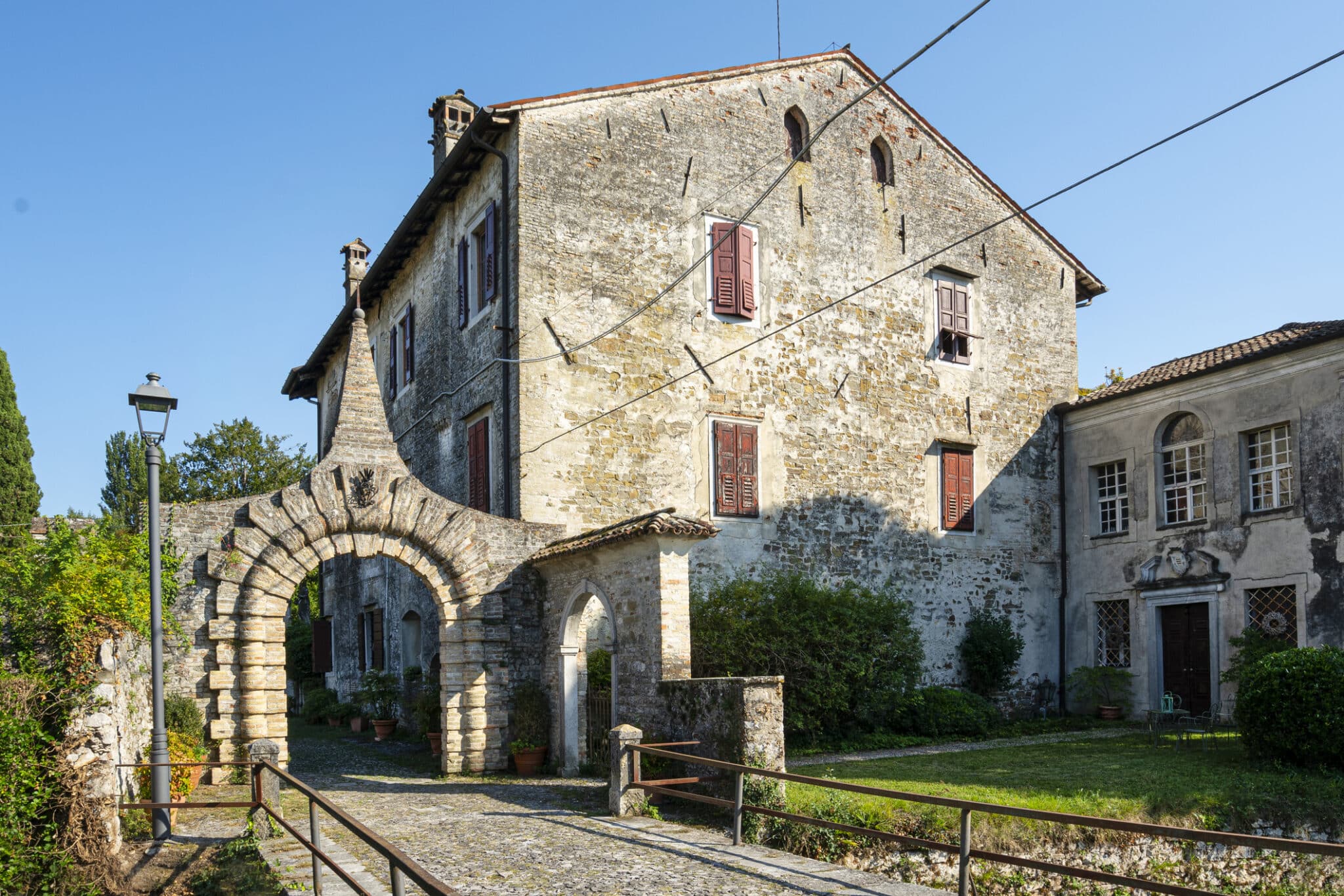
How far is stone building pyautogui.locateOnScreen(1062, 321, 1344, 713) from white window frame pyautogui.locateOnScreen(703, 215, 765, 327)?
6888mm

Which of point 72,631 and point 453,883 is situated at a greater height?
point 72,631

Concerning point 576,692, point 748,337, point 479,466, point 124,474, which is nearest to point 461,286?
point 479,466

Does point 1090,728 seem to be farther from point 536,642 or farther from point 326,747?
point 326,747

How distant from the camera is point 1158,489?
60.8ft

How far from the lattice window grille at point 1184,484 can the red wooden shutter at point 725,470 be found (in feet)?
24.8

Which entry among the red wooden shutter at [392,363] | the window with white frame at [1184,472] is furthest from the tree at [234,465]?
the window with white frame at [1184,472]

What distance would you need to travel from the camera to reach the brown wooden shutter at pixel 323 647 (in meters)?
26.5

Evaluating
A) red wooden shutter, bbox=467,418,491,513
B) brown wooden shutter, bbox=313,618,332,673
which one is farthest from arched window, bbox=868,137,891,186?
brown wooden shutter, bbox=313,618,332,673

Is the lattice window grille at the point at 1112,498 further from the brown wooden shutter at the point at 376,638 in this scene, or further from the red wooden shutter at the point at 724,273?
the brown wooden shutter at the point at 376,638

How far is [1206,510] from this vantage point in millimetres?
17719

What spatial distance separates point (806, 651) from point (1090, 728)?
19.9ft

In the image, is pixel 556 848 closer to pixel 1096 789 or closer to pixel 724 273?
pixel 1096 789

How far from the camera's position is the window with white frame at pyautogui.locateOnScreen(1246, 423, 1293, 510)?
1672 cm

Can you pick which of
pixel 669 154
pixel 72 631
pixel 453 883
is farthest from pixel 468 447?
pixel 453 883
